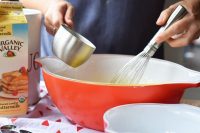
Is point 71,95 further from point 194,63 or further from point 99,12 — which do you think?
point 194,63

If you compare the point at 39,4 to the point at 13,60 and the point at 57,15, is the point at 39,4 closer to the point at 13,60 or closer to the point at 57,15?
the point at 57,15

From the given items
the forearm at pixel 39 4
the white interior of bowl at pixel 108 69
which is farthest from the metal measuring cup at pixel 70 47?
the forearm at pixel 39 4

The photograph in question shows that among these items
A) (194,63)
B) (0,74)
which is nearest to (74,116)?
(0,74)

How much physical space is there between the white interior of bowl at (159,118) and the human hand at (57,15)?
25 cm

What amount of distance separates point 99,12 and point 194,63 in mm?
823

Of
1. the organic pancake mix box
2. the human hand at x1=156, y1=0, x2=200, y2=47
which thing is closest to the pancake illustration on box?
the organic pancake mix box

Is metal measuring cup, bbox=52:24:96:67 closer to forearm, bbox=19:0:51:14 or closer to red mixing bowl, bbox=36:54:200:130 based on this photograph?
red mixing bowl, bbox=36:54:200:130

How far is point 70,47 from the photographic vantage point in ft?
2.04

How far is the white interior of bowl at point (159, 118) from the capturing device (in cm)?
51

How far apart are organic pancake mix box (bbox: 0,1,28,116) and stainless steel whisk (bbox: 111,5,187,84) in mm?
183

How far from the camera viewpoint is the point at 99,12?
0.89 m

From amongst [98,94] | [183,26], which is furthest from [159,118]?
[183,26]

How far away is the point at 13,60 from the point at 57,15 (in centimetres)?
14

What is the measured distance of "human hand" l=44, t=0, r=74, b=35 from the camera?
27.0 inches
